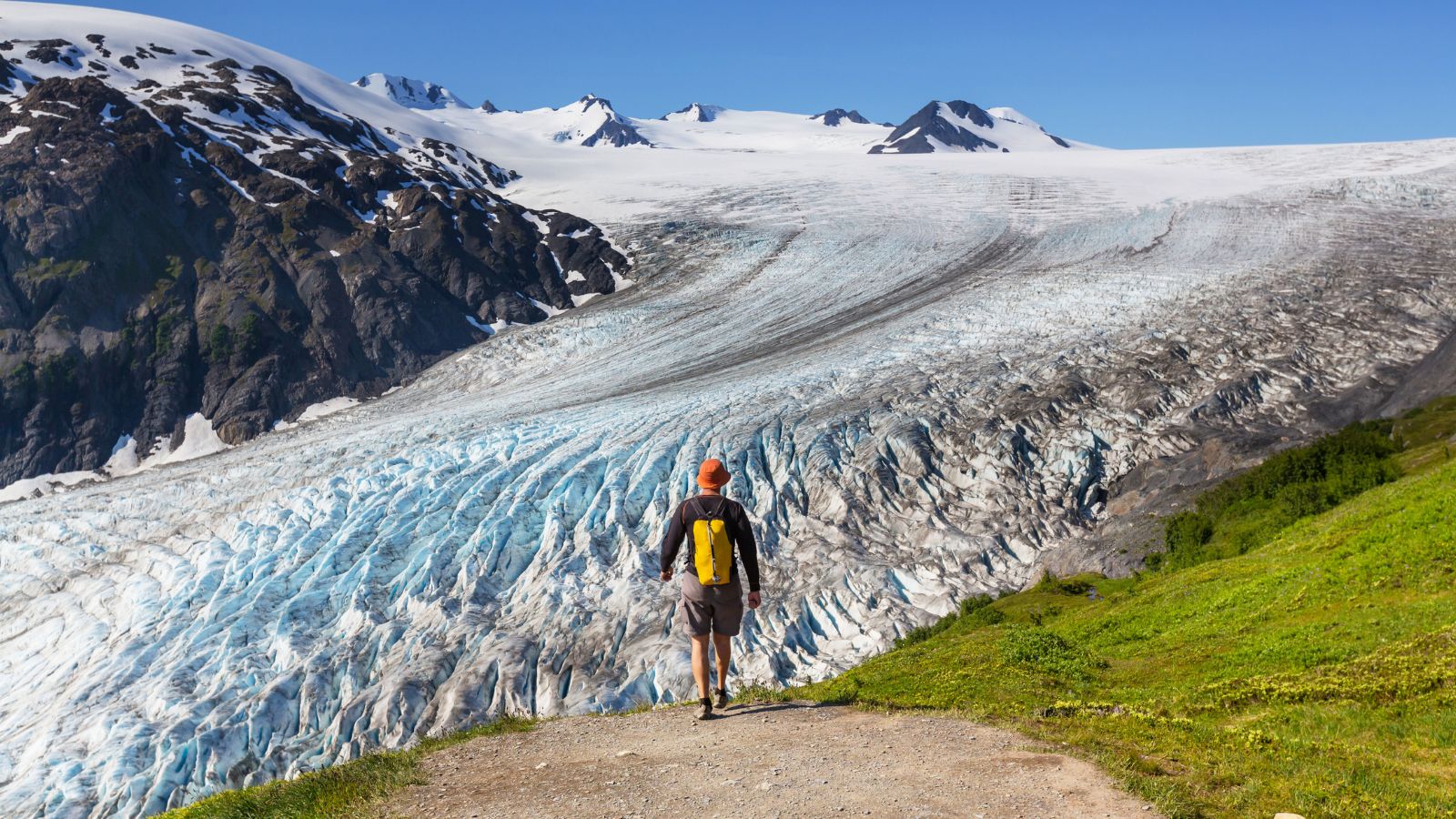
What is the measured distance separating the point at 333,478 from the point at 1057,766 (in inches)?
1150

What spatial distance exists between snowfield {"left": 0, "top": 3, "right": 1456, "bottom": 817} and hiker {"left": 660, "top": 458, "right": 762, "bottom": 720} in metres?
13.6

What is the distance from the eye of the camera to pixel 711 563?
10594 millimetres

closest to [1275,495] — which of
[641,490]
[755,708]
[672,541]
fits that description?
[641,490]

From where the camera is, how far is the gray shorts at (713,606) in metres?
10.8

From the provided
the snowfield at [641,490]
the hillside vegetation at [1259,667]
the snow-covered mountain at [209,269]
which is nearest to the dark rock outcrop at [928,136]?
the snow-covered mountain at [209,269]

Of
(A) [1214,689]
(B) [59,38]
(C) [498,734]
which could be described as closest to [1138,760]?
(A) [1214,689]

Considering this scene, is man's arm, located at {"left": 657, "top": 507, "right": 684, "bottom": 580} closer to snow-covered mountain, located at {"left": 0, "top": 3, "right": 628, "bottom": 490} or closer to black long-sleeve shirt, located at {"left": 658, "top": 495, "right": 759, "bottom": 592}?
black long-sleeve shirt, located at {"left": 658, "top": 495, "right": 759, "bottom": 592}

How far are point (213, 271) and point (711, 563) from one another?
6262 cm

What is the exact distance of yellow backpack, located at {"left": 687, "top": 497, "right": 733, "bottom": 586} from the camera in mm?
10555

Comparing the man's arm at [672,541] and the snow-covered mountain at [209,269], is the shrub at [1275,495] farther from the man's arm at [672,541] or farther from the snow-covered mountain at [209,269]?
the snow-covered mountain at [209,269]

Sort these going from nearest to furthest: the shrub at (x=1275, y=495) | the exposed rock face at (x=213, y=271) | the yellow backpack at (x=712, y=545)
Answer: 1. the yellow backpack at (x=712, y=545)
2. the shrub at (x=1275, y=495)
3. the exposed rock face at (x=213, y=271)

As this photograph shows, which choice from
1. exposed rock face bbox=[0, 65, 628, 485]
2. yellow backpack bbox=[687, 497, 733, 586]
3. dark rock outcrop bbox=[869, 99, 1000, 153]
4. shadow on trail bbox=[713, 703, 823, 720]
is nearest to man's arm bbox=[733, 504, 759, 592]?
yellow backpack bbox=[687, 497, 733, 586]

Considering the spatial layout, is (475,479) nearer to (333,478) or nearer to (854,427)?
(333,478)

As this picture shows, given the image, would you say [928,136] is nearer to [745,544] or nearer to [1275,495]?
[1275,495]
